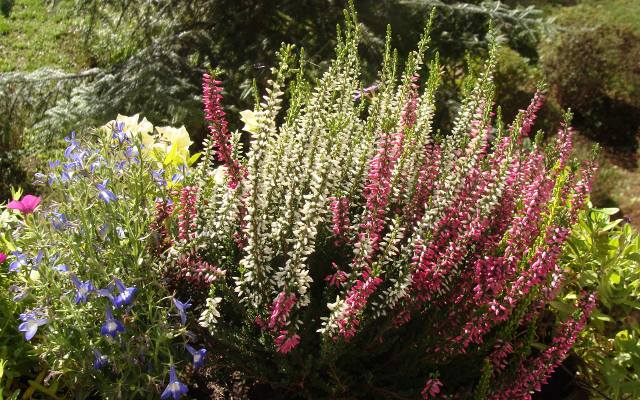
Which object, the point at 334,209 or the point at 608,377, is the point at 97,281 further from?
the point at 608,377

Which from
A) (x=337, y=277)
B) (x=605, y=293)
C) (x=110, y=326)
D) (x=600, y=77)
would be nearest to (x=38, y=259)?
(x=110, y=326)

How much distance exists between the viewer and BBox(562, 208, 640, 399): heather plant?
8.03ft

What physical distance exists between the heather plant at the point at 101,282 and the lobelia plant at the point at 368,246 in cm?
12

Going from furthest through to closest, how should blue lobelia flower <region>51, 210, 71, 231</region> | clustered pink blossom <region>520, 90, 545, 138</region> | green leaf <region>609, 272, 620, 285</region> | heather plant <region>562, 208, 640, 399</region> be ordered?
A: green leaf <region>609, 272, 620, 285</region>
heather plant <region>562, 208, 640, 399</region>
clustered pink blossom <region>520, 90, 545, 138</region>
blue lobelia flower <region>51, 210, 71, 231</region>

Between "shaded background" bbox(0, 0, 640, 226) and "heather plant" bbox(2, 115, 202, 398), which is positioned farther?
"shaded background" bbox(0, 0, 640, 226)

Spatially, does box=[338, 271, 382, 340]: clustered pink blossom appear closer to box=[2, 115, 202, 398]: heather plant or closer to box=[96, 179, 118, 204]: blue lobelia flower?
box=[2, 115, 202, 398]: heather plant

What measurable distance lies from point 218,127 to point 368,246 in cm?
57

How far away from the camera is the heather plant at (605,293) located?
245 cm

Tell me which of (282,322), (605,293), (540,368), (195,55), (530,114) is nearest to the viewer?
(282,322)

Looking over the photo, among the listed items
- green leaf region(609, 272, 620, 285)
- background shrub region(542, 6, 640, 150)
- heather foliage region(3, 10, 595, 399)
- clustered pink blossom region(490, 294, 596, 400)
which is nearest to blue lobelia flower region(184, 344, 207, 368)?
heather foliage region(3, 10, 595, 399)

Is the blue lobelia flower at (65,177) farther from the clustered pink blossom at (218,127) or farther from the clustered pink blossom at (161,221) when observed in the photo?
the clustered pink blossom at (218,127)

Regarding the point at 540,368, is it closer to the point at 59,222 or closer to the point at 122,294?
the point at 122,294

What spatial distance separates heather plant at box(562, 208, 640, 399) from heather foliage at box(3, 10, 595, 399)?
52 cm

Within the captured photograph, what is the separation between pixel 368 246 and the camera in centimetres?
168
